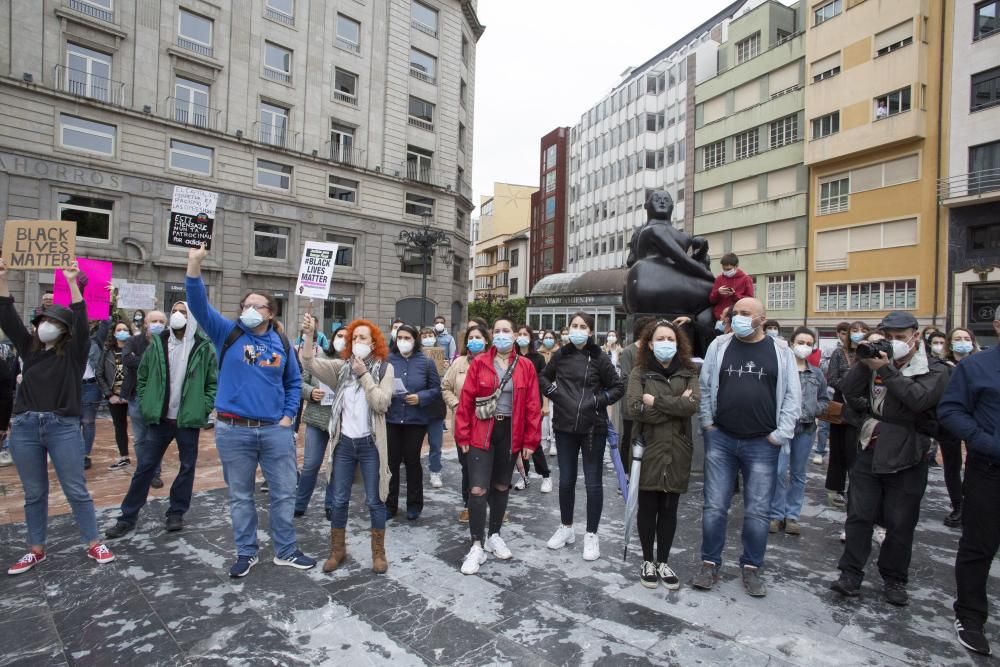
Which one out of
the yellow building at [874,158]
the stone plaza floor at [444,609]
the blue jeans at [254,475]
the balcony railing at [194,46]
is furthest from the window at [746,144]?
the blue jeans at [254,475]

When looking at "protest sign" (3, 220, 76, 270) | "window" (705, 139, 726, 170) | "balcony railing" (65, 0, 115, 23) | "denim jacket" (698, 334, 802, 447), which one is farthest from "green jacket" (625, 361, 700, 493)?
"window" (705, 139, 726, 170)

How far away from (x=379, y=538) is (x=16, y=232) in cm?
447

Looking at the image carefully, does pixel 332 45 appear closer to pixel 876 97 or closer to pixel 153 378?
pixel 876 97

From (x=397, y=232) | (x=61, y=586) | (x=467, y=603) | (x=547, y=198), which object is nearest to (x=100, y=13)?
(x=397, y=232)

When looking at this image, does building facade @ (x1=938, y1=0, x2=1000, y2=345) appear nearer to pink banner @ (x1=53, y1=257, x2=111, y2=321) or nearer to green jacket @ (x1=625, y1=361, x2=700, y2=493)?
green jacket @ (x1=625, y1=361, x2=700, y2=493)

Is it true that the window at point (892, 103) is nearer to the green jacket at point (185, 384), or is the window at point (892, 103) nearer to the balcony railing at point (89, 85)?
the green jacket at point (185, 384)

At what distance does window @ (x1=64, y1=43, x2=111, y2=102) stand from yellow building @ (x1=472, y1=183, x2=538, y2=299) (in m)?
54.1

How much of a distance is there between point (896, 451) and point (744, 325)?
50.9 inches

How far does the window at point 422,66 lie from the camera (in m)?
33.2

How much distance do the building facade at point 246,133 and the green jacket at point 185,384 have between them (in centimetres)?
1495

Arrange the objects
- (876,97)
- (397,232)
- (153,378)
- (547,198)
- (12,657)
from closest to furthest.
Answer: (12,657), (153,378), (876,97), (397,232), (547,198)

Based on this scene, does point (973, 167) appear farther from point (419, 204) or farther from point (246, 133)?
point (246, 133)

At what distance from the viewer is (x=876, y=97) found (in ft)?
90.0

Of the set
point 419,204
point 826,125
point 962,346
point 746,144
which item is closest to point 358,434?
point 962,346
